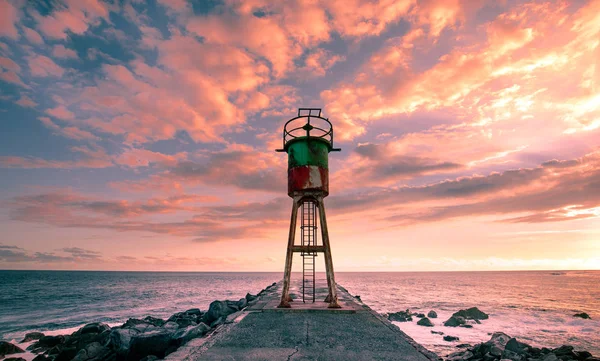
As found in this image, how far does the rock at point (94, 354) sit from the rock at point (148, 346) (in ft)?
3.76

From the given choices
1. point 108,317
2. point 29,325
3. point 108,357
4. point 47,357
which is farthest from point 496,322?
point 29,325

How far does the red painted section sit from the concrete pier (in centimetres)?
438

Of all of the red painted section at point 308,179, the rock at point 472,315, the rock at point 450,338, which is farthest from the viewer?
the rock at point 472,315

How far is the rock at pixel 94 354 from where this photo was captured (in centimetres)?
1013

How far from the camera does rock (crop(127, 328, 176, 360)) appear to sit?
960 cm

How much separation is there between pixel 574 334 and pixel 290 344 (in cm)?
2114

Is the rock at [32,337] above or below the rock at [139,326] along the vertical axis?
below

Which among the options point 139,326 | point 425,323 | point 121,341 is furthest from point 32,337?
point 425,323

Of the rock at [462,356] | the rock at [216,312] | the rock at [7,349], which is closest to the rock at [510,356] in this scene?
the rock at [462,356]

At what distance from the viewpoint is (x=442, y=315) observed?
2464 cm

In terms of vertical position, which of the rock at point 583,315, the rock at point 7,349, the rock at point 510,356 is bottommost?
the rock at point 583,315

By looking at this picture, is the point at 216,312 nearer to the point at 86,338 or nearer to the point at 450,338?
the point at 86,338

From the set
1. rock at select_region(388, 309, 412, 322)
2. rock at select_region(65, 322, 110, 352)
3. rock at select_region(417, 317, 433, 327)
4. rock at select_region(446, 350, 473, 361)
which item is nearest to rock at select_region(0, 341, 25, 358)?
rock at select_region(65, 322, 110, 352)

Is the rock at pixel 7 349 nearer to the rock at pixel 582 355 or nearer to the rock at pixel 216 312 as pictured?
the rock at pixel 216 312
